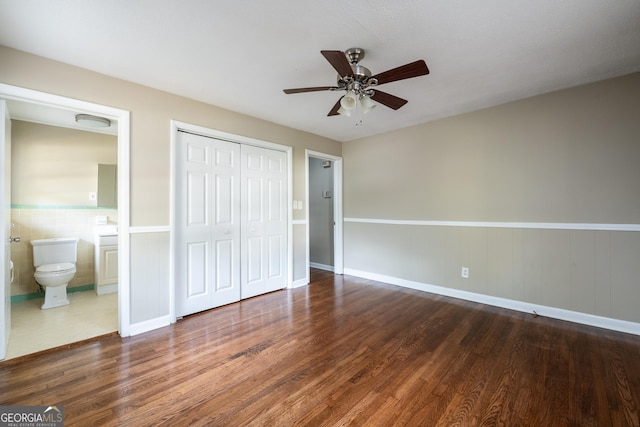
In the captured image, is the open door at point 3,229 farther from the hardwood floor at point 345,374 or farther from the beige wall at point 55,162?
the beige wall at point 55,162

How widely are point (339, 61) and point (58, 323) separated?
365 cm

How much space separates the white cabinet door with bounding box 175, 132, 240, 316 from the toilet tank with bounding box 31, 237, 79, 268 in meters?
1.85

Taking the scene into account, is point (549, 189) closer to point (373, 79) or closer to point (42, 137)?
point (373, 79)

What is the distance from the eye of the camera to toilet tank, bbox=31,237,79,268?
3.30m

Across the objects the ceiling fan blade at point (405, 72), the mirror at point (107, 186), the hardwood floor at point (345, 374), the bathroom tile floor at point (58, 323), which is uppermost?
the ceiling fan blade at point (405, 72)

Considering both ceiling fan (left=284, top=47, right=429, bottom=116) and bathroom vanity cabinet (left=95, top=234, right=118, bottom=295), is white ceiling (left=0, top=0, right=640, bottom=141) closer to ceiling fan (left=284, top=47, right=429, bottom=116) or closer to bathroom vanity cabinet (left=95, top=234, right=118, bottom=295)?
ceiling fan (left=284, top=47, right=429, bottom=116)

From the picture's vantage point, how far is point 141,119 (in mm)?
2598

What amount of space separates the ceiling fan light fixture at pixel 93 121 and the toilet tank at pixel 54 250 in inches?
61.2

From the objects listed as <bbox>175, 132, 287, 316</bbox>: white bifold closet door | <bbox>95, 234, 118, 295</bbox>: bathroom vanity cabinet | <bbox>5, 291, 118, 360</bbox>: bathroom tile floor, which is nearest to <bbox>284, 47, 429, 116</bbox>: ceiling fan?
<bbox>175, 132, 287, 316</bbox>: white bifold closet door

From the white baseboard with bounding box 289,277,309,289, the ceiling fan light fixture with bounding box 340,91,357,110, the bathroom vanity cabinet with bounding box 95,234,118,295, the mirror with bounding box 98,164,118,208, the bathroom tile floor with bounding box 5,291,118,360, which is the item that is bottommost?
the bathroom tile floor with bounding box 5,291,118,360

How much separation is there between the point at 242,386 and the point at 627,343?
10.7 ft

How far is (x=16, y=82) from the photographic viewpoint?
6.63 feet

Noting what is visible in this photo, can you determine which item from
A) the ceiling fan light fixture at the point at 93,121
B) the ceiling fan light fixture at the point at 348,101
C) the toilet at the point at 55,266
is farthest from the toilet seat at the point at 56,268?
the ceiling fan light fixture at the point at 348,101

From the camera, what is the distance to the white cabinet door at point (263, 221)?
3.50 metres
